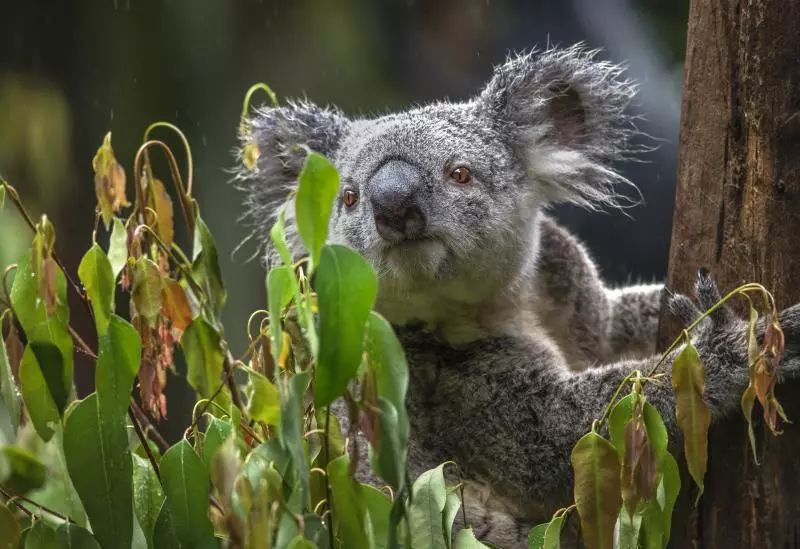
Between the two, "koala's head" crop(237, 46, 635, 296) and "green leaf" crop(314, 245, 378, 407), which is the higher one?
"koala's head" crop(237, 46, 635, 296)

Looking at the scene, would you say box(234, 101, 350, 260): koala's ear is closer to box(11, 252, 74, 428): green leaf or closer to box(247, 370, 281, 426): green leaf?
box(11, 252, 74, 428): green leaf

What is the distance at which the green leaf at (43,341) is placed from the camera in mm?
1699

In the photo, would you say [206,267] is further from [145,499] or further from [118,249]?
[145,499]

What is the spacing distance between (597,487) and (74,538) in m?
0.94

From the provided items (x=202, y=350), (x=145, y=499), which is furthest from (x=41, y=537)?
(x=202, y=350)

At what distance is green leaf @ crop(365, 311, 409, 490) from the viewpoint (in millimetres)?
1407

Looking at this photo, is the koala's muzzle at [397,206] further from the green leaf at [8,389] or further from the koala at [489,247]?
the green leaf at [8,389]

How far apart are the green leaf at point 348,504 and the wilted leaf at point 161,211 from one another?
2.20 ft

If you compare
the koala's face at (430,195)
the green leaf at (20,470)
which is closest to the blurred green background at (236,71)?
the koala's face at (430,195)

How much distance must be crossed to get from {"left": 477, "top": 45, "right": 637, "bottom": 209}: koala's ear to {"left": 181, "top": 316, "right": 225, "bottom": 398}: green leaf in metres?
1.53

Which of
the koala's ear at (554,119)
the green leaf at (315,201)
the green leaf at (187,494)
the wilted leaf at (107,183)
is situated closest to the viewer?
the green leaf at (315,201)

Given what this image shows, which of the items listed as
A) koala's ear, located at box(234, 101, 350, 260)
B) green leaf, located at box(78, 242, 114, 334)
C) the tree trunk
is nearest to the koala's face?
koala's ear, located at box(234, 101, 350, 260)

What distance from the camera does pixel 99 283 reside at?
5.51 feet

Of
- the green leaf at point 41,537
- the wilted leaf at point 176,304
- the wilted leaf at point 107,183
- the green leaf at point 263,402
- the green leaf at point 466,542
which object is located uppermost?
the wilted leaf at point 107,183
